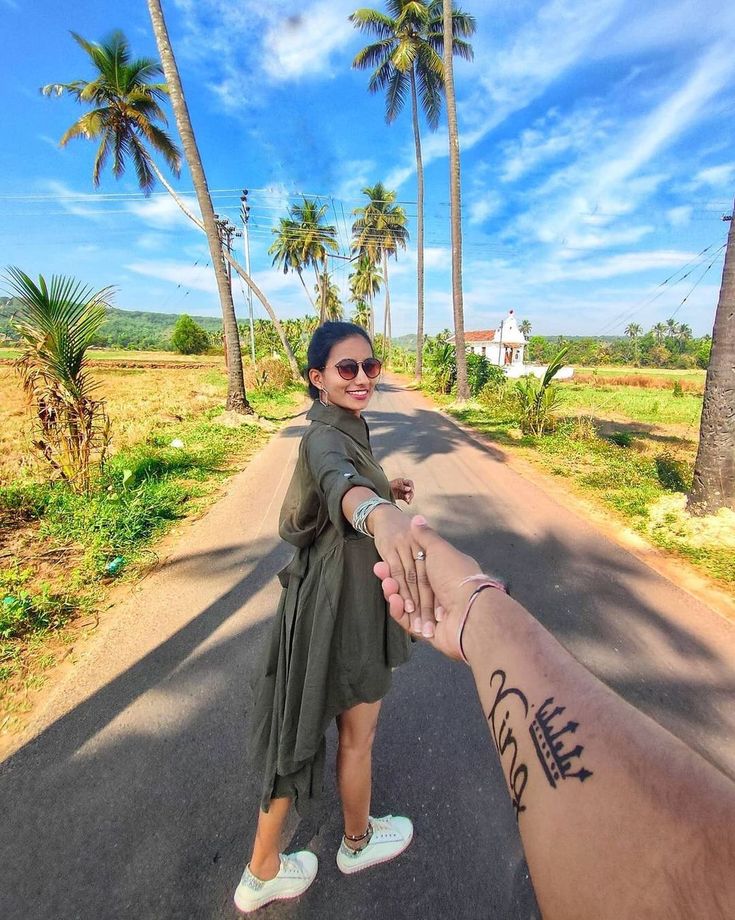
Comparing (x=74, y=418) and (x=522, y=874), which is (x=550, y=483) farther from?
(x=74, y=418)

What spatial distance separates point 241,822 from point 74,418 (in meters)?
4.43

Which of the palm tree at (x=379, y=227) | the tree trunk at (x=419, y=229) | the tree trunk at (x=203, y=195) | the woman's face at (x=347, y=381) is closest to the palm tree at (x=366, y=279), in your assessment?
the palm tree at (x=379, y=227)

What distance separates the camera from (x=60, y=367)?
15.1 ft

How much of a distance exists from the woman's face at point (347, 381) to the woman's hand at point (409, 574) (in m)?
0.61

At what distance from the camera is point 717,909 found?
0.36m

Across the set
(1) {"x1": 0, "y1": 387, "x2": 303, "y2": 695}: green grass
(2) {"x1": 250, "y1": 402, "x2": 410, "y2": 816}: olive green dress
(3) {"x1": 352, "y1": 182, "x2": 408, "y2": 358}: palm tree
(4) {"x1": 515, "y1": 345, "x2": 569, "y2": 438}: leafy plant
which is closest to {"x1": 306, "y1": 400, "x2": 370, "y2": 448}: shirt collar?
(2) {"x1": 250, "y1": 402, "x2": 410, "y2": 816}: olive green dress

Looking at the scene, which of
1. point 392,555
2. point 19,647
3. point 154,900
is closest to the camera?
point 392,555

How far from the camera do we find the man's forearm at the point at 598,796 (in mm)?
390

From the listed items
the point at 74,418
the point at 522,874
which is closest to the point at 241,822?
the point at 522,874

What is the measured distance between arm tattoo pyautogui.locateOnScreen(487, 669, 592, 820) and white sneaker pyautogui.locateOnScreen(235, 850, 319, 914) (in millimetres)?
1496

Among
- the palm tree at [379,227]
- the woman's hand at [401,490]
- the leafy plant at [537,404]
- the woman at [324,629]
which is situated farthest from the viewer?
the palm tree at [379,227]

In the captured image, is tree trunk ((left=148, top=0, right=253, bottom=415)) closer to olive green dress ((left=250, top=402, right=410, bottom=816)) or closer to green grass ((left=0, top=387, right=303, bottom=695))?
green grass ((left=0, top=387, right=303, bottom=695))

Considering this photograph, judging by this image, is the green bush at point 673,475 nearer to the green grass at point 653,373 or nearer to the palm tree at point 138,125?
the palm tree at point 138,125

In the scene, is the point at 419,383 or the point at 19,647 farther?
the point at 419,383
